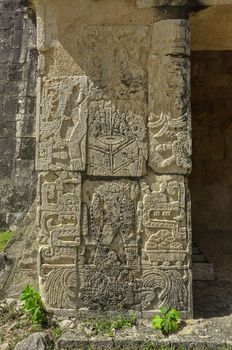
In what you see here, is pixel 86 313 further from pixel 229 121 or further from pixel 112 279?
pixel 229 121

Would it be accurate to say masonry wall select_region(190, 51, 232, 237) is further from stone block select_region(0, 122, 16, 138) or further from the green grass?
stone block select_region(0, 122, 16, 138)

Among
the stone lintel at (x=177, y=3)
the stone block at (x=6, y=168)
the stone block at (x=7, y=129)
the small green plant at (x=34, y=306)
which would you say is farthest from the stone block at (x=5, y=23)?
the small green plant at (x=34, y=306)

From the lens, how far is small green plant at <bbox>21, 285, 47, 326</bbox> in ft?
13.9

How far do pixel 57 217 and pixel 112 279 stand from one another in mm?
736

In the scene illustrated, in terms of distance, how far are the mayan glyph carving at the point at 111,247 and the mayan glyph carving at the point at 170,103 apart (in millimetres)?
403

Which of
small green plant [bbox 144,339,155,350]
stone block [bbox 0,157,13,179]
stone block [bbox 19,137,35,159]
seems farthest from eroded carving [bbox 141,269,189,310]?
stone block [bbox 0,157,13,179]

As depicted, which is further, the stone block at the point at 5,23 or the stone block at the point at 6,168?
the stone block at the point at 5,23

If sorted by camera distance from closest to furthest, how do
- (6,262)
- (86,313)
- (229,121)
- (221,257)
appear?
(86,313)
(6,262)
(221,257)
(229,121)

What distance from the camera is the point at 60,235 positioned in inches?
168

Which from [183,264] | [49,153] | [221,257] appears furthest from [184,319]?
[221,257]

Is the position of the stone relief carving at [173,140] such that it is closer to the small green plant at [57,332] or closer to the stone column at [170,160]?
the stone column at [170,160]

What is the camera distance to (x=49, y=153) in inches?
169

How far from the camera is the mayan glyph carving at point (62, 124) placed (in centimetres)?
428

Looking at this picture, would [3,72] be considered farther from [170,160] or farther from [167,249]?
[167,249]
